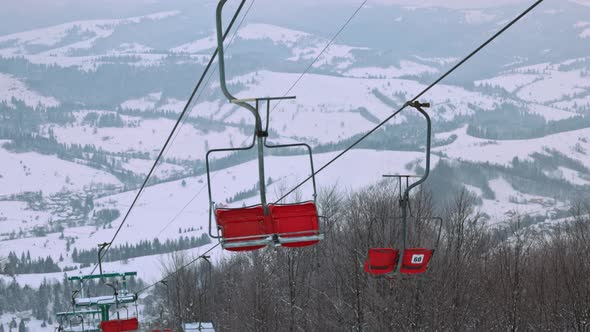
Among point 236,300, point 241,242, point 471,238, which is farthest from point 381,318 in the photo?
point 236,300

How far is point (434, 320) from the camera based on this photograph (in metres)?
43.8

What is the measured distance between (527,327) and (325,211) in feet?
132

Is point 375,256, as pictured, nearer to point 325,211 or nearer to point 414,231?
point 414,231

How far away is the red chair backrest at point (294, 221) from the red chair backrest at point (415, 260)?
→ 9.20 feet

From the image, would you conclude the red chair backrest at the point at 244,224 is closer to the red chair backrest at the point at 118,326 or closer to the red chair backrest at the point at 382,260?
the red chair backrest at the point at 382,260

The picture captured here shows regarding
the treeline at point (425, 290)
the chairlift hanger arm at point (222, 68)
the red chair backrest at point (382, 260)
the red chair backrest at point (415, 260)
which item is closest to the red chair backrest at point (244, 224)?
the chairlift hanger arm at point (222, 68)

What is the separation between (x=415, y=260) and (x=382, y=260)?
0.63 m

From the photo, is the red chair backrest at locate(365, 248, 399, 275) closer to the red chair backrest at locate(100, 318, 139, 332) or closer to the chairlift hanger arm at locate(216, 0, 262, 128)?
the chairlift hanger arm at locate(216, 0, 262, 128)

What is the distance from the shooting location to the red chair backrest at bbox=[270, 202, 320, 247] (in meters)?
16.1

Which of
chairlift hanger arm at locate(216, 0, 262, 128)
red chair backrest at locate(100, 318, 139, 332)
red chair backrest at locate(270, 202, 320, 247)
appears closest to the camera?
chairlift hanger arm at locate(216, 0, 262, 128)

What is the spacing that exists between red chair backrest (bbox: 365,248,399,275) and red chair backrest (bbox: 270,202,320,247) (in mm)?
2525

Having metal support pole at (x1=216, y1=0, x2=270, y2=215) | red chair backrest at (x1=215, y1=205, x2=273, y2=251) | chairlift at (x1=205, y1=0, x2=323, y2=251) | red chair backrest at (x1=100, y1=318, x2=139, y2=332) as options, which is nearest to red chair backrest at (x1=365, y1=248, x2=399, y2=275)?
chairlift at (x1=205, y1=0, x2=323, y2=251)

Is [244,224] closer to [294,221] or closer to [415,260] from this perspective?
[294,221]

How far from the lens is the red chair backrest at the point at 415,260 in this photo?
1841 centimetres
